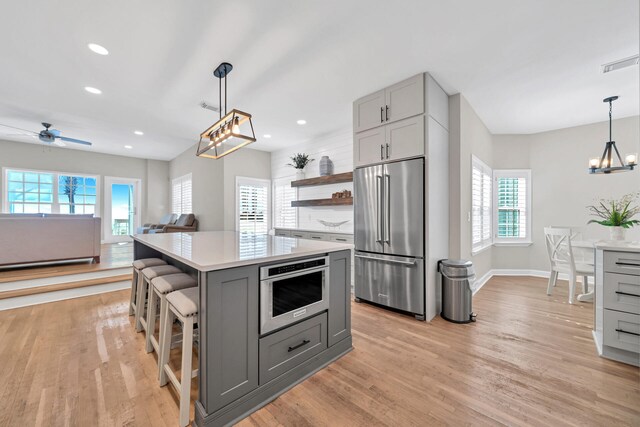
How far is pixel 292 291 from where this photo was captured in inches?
74.5

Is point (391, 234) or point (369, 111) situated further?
point (369, 111)

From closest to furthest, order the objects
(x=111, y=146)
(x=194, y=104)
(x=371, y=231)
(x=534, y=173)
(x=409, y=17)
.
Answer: (x=409, y=17) < (x=371, y=231) < (x=194, y=104) < (x=534, y=173) < (x=111, y=146)

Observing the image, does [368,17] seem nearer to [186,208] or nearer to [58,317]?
[58,317]

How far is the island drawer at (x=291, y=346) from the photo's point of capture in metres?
1.74

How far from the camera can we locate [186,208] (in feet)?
24.5

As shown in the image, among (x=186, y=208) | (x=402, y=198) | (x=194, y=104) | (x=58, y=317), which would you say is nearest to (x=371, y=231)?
(x=402, y=198)

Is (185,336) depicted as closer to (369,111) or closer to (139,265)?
(139,265)

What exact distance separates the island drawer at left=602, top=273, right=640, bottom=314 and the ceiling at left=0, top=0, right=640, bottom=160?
6.93 ft

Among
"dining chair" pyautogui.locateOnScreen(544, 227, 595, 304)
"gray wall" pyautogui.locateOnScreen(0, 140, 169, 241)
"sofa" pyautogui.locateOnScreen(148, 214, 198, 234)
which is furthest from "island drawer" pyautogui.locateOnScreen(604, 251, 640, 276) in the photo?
"gray wall" pyautogui.locateOnScreen(0, 140, 169, 241)

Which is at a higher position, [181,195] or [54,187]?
[54,187]

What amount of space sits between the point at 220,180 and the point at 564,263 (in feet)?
20.8

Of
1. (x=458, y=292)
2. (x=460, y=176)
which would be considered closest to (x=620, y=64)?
(x=460, y=176)

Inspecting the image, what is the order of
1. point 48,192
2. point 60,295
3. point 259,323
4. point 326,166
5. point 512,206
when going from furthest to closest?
point 48,192 → point 512,206 → point 326,166 → point 60,295 → point 259,323

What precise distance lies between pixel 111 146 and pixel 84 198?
1.87 metres
